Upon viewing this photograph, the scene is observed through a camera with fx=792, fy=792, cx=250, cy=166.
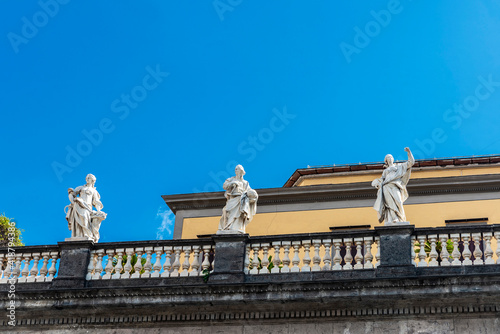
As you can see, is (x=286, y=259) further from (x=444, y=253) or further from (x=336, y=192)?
(x=336, y=192)

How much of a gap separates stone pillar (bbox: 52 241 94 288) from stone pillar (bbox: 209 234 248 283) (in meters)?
2.81

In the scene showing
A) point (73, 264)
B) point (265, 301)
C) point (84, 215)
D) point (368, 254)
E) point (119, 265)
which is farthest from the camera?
point (84, 215)

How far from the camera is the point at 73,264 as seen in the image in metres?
16.9

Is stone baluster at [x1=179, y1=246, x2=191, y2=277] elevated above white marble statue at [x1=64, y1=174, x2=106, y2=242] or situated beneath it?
situated beneath

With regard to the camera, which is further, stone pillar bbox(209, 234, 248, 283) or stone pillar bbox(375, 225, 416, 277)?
stone pillar bbox(209, 234, 248, 283)

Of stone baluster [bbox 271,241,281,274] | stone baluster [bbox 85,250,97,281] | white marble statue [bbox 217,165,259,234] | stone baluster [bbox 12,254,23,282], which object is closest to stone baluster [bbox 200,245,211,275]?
white marble statue [bbox 217,165,259,234]

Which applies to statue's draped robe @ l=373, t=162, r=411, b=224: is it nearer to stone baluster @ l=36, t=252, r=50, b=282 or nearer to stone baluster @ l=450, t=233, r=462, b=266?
stone baluster @ l=450, t=233, r=462, b=266

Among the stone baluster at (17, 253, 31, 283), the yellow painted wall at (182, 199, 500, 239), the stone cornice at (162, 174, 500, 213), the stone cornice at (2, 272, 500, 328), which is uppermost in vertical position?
the stone cornice at (162, 174, 500, 213)

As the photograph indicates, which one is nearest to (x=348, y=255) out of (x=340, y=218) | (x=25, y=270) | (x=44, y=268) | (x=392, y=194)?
(x=392, y=194)

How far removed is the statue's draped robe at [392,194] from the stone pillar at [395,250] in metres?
0.34

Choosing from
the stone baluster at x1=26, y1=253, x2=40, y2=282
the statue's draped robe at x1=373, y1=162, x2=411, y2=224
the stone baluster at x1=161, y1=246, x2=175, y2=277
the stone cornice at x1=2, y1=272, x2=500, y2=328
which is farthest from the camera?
the stone baluster at x1=26, y1=253, x2=40, y2=282

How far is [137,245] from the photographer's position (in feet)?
55.3

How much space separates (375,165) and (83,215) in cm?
1200

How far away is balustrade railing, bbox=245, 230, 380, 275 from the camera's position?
15.7 meters
